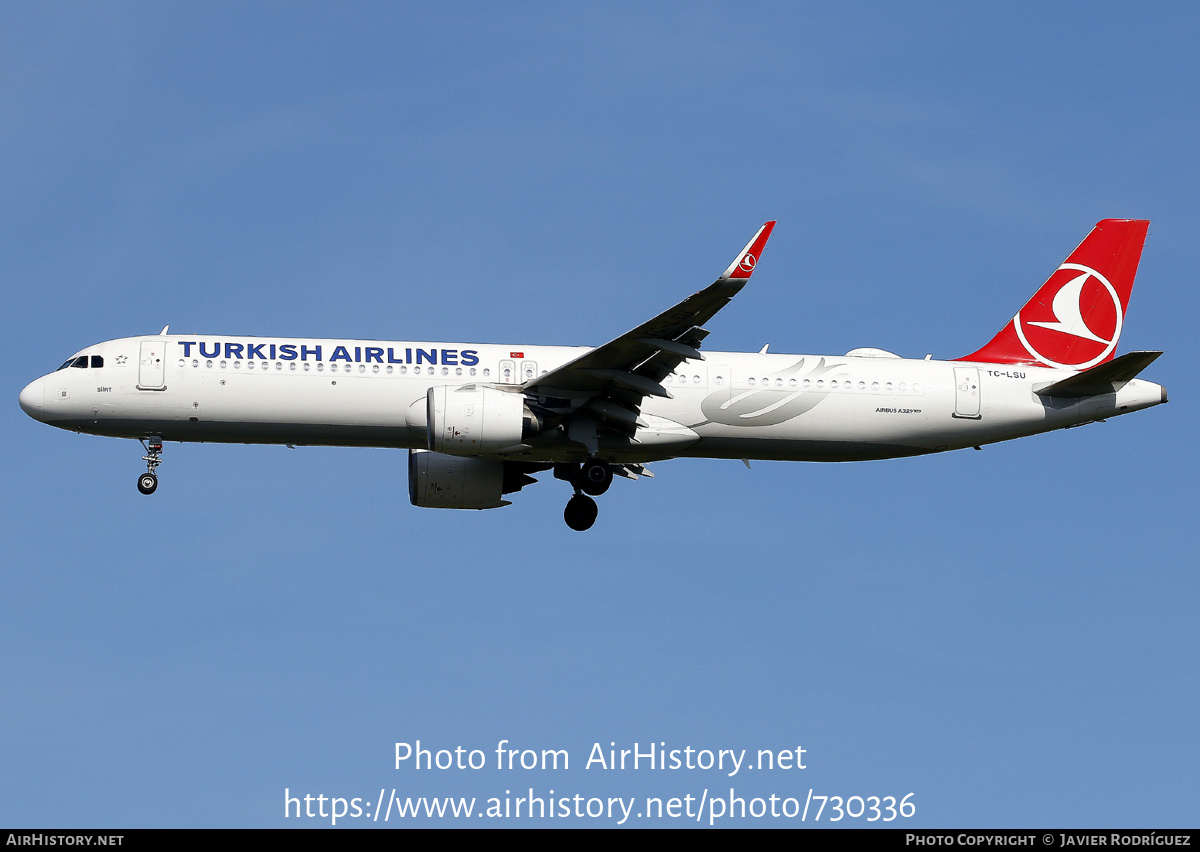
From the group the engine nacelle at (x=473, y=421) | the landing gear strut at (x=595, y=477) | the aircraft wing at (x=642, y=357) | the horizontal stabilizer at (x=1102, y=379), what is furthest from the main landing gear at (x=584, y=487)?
the horizontal stabilizer at (x=1102, y=379)

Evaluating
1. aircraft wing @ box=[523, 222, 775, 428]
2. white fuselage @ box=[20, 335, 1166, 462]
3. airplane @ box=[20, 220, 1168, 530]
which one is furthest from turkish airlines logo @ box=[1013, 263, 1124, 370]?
aircraft wing @ box=[523, 222, 775, 428]

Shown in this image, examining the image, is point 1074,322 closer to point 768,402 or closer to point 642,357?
point 768,402

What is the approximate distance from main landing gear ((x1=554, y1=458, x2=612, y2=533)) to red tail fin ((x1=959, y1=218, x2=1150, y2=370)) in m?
10.2

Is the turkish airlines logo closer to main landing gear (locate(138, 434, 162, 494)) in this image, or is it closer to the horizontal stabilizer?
the horizontal stabilizer

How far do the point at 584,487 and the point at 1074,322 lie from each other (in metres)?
13.9

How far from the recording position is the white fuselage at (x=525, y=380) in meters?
35.2

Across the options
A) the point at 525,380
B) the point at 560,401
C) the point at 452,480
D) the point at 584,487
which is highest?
the point at 525,380

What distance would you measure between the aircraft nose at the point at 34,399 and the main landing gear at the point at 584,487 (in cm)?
1229

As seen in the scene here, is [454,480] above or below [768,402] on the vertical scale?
below

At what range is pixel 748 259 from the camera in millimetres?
31328

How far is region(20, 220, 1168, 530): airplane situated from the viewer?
3478 centimetres

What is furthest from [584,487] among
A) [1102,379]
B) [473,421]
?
[1102,379]

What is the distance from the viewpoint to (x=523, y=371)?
36406mm

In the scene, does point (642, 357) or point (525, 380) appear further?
point (525, 380)
